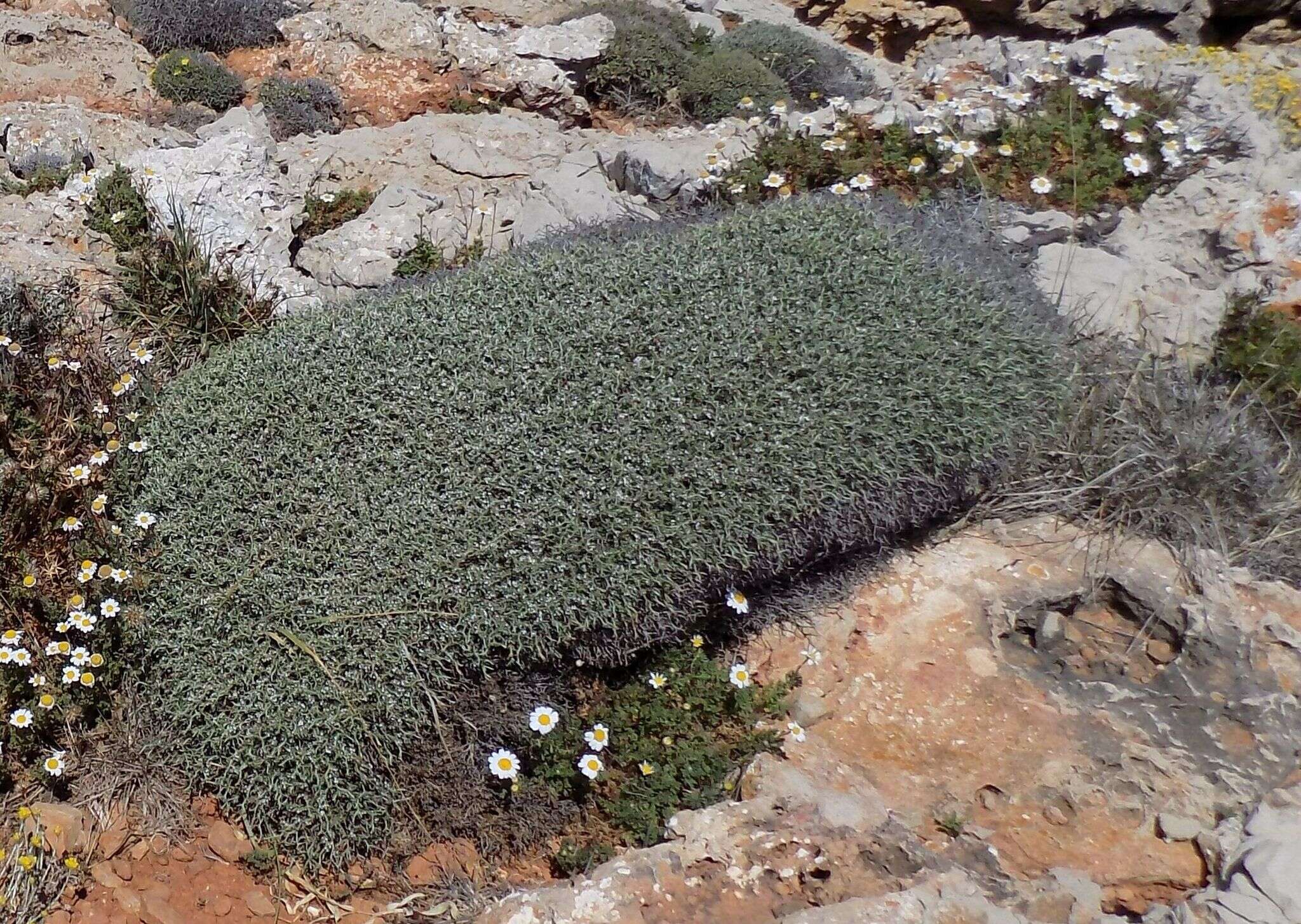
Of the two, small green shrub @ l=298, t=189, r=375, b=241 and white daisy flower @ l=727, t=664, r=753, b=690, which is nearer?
white daisy flower @ l=727, t=664, r=753, b=690

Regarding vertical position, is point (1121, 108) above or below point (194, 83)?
above

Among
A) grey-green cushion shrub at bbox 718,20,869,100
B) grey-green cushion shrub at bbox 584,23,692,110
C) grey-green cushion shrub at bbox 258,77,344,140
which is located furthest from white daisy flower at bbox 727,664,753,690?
grey-green cushion shrub at bbox 718,20,869,100

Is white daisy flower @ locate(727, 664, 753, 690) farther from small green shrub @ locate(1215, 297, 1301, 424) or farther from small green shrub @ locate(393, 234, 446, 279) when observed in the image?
small green shrub @ locate(1215, 297, 1301, 424)

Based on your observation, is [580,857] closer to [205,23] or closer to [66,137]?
[66,137]

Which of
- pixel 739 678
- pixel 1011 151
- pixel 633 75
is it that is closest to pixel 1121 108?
pixel 1011 151

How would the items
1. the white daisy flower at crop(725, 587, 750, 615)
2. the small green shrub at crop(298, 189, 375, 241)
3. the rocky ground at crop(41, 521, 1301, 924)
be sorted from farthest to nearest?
the small green shrub at crop(298, 189, 375, 241), the white daisy flower at crop(725, 587, 750, 615), the rocky ground at crop(41, 521, 1301, 924)

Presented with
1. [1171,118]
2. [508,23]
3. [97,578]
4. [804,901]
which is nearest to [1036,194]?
[1171,118]

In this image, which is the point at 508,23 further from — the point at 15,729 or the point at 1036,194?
the point at 15,729
